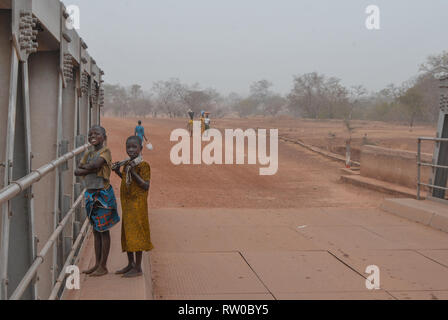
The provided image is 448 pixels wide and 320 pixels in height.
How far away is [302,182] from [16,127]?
13.7 metres

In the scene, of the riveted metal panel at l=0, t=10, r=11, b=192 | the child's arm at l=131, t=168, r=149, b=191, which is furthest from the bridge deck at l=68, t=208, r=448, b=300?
the riveted metal panel at l=0, t=10, r=11, b=192

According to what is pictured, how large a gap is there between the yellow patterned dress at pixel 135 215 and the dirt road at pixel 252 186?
7.14m

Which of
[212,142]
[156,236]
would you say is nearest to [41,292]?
[156,236]

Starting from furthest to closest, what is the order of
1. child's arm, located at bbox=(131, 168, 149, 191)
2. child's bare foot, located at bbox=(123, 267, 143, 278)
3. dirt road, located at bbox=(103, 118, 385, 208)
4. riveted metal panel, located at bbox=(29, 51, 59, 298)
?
dirt road, located at bbox=(103, 118, 385, 208) → riveted metal panel, located at bbox=(29, 51, 59, 298) → child's bare foot, located at bbox=(123, 267, 143, 278) → child's arm, located at bbox=(131, 168, 149, 191)

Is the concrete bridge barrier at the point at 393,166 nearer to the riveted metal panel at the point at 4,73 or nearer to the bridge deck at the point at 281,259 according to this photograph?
the bridge deck at the point at 281,259

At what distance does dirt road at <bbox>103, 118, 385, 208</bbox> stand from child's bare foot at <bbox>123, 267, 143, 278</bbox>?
23.2 feet

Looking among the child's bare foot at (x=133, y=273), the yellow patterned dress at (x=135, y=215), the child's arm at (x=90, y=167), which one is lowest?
the child's bare foot at (x=133, y=273)

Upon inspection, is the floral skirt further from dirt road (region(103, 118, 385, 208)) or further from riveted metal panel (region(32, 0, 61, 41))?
dirt road (region(103, 118, 385, 208))

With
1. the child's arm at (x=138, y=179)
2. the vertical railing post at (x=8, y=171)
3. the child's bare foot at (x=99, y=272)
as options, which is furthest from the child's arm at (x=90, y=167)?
the vertical railing post at (x=8, y=171)

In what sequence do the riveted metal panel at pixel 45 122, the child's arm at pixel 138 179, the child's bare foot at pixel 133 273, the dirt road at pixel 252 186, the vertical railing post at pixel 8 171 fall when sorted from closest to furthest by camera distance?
the vertical railing post at pixel 8 171
the child's arm at pixel 138 179
the child's bare foot at pixel 133 273
the riveted metal panel at pixel 45 122
the dirt road at pixel 252 186

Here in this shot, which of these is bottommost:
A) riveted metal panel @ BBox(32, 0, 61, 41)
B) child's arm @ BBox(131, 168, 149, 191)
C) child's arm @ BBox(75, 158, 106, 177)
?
child's arm @ BBox(131, 168, 149, 191)

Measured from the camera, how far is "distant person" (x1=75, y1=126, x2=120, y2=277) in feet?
14.5

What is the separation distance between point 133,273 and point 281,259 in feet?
6.54

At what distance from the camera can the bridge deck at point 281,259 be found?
15.4 ft
